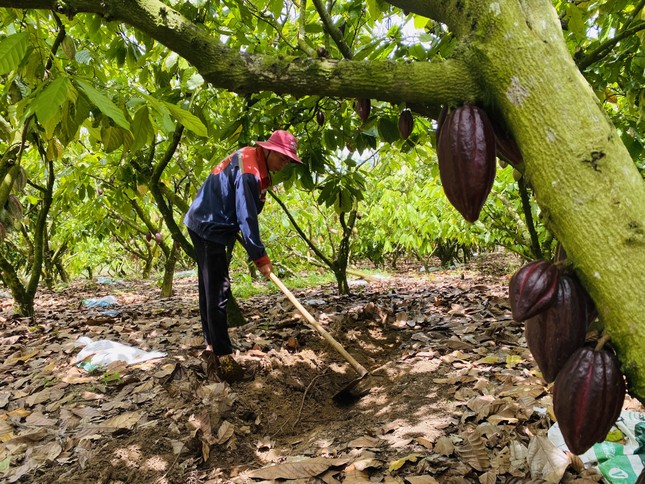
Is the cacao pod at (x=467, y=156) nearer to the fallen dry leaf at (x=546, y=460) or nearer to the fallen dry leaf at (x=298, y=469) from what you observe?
the fallen dry leaf at (x=546, y=460)

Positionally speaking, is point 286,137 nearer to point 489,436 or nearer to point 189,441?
point 189,441

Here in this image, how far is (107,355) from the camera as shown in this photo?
2793mm

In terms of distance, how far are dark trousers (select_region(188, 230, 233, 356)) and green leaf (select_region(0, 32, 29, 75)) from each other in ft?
5.77

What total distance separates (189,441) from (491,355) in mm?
1610

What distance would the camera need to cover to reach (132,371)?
262cm

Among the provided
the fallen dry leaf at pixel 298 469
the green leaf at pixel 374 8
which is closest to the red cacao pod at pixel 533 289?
the fallen dry leaf at pixel 298 469

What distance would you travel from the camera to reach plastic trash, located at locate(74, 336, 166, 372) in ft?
8.96

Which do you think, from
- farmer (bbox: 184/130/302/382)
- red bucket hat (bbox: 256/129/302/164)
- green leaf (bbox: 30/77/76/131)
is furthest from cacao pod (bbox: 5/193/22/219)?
green leaf (bbox: 30/77/76/131)

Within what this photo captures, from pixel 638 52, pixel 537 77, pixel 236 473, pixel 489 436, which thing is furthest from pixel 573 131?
pixel 638 52

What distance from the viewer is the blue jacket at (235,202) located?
253 centimetres

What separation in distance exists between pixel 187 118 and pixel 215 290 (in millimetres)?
1768

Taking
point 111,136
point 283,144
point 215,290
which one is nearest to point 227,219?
point 215,290

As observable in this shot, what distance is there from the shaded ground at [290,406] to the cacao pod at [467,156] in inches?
44.1

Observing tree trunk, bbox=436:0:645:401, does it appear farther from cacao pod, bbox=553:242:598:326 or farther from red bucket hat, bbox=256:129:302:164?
red bucket hat, bbox=256:129:302:164
